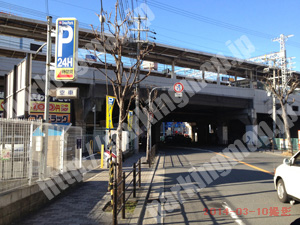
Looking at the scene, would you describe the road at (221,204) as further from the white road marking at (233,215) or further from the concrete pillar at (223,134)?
the concrete pillar at (223,134)

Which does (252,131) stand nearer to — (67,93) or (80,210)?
(67,93)

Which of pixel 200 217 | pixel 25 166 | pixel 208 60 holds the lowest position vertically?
pixel 200 217

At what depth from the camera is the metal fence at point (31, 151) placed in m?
5.38

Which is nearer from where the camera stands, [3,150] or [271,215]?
[3,150]

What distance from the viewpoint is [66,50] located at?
8891 millimetres

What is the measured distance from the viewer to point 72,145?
30.6 ft

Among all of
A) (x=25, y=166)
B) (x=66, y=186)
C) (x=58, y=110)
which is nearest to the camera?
(x=25, y=166)

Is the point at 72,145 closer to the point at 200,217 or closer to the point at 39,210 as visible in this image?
the point at 39,210

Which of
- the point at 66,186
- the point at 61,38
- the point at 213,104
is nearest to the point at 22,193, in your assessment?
the point at 66,186

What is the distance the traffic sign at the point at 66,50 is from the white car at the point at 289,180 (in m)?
7.04

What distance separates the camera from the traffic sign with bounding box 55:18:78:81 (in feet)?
28.7

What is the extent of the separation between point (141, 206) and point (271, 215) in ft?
10.4

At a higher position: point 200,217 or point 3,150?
point 3,150

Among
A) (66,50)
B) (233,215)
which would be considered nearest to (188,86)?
(66,50)
